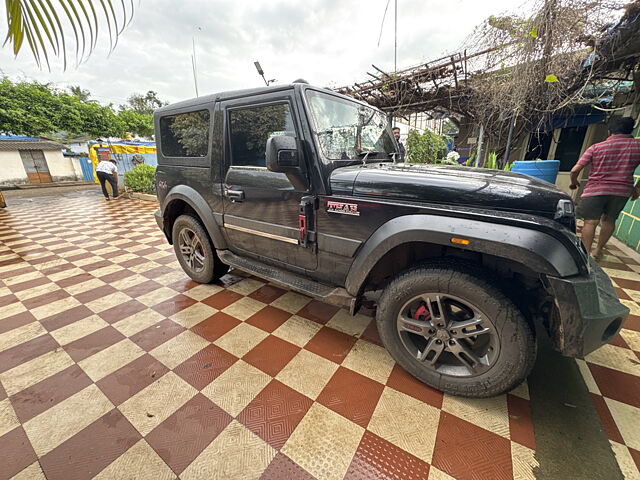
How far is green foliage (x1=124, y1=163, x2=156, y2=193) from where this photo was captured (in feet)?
31.0

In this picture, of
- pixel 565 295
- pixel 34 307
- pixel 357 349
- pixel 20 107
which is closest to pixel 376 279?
pixel 357 349

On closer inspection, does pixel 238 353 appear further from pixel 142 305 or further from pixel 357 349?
pixel 142 305

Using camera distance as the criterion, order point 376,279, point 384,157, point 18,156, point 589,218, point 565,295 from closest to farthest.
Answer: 1. point 565,295
2. point 376,279
3. point 384,157
4. point 589,218
5. point 18,156

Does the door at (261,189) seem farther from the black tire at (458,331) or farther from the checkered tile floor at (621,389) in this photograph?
the checkered tile floor at (621,389)

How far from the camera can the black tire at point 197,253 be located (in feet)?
9.11

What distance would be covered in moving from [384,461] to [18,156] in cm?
2701

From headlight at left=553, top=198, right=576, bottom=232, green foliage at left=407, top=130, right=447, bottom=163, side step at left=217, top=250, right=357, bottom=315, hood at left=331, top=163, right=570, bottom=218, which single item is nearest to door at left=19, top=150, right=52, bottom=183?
side step at left=217, top=250, right=357, bottom=315

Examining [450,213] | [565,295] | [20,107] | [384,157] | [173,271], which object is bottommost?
[173,271]

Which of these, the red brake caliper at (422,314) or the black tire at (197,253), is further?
the black tire at (197,253)

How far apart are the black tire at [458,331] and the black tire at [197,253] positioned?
6.37ft

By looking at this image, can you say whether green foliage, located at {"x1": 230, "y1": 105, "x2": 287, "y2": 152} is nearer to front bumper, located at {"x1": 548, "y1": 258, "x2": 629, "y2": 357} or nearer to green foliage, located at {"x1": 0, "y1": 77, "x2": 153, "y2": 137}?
front bumper, located at {"x1": 548, "y1": 258, "x2": 629, "y2": 357}

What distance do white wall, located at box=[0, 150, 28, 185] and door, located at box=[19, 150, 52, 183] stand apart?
269mm

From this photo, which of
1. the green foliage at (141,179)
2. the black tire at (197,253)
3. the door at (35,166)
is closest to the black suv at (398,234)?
the black tire at (197,253)

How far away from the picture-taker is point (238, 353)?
1952mm
